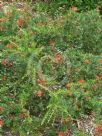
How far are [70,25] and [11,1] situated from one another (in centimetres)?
204

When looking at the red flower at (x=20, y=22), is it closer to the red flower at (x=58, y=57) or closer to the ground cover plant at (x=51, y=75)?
the ground cover plant at (x=51, y=75)

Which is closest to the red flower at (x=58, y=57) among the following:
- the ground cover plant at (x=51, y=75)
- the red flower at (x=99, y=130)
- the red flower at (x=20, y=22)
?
the ground cover plant at (x=51, y=75)

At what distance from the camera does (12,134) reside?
523 cm

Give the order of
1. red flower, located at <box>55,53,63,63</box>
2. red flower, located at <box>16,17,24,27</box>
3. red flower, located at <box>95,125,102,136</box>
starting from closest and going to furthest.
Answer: red flower, located at <box>95,125,102,136</box> < red flower, located at <box>55,53,63,63</box> < red flower, located at <box>16,17,24,27</box>

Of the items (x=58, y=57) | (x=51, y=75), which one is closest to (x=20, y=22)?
(x=58, y=57)

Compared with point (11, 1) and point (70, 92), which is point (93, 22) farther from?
point (11, 1)

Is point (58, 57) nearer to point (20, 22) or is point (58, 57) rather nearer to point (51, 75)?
point (51, 75)

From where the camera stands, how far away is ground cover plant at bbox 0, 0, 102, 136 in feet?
17.0

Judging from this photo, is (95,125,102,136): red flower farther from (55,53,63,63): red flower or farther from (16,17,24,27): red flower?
(16,17,24,27): red flower

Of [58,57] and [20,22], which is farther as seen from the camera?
[20,22]

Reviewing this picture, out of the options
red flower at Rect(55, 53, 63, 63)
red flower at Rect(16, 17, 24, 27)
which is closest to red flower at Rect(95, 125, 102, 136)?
red flower at Rect(55, 53, 63, 63)

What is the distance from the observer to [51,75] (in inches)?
226

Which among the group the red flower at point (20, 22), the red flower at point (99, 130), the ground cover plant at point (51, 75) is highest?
the red flower at point (20, 22)

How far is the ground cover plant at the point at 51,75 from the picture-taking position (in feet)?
17.0
